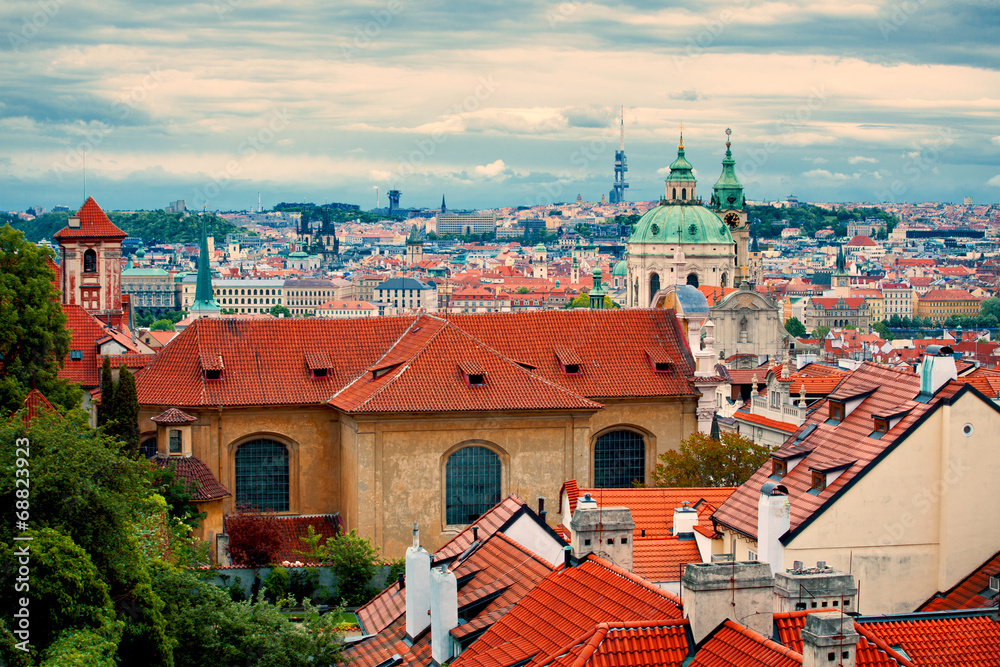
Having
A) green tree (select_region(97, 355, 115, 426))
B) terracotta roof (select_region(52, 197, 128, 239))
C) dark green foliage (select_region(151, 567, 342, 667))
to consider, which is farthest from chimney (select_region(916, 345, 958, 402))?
terracotta roof (select_region(52, 197, 128, 239))

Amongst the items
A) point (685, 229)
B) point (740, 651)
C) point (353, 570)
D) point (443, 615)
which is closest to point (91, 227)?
point (353, 570)

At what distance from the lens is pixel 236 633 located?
22.7m

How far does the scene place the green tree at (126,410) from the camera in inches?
1524

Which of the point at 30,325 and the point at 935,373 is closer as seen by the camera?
the point at 935,373

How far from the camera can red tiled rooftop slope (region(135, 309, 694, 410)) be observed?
39.8 m

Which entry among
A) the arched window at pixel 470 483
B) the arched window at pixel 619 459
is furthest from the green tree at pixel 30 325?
the arched window at pixel 619 459

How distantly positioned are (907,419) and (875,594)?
2.90m

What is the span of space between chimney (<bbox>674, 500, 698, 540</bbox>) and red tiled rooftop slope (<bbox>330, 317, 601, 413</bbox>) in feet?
38.4

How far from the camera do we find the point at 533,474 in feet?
130

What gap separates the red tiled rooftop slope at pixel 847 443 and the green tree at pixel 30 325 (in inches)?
801

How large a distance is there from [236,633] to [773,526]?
28.2 feet

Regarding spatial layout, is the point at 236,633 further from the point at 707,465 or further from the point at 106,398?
the point at 707,465

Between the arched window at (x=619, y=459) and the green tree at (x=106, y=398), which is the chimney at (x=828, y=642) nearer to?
the arched window at (x=619, y=459)

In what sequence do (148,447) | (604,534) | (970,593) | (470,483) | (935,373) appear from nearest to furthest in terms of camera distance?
(604,534) < (970,593) < (935,373) < (470,483) < (148,447)
